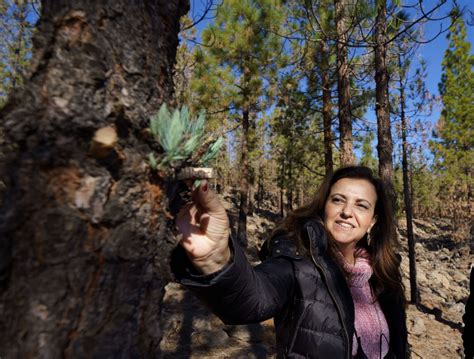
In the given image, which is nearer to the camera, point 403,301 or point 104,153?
point 104,153

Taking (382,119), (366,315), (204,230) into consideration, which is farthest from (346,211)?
(382,119)

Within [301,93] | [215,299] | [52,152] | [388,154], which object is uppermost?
[301,93]

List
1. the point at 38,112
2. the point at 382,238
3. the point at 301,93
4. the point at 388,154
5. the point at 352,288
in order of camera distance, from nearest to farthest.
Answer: the point at 38,112 < the point at 352,288 < the point at 382,238 < the point at 388,154 < the point at 301,93

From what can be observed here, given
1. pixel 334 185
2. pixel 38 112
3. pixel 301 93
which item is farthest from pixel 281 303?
pixel 301 93

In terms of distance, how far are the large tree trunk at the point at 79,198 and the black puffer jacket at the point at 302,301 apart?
20.4 inches

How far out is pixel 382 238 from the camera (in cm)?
234

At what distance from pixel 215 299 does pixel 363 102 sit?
353 inches

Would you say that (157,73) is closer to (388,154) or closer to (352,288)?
(352,288)

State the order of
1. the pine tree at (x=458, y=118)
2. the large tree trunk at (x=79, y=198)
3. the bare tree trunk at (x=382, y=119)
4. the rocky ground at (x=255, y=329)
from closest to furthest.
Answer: the large tree trunk at (x=79, y=198) → the rocky ground at (x=255, y=329) → the bare tree trunk at (x=382, y=119) → the pine tree at (x=458, y=118)

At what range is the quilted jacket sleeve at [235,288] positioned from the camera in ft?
3.38

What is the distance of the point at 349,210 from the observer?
210 cm

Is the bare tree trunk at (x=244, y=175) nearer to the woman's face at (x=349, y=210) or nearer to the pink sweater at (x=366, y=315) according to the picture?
the woman's face at (x=349, y=210)

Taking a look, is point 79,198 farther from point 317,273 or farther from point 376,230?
point 376,230

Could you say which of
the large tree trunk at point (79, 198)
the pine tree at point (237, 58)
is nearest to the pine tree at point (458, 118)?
the pine tree at point (237, 58)
